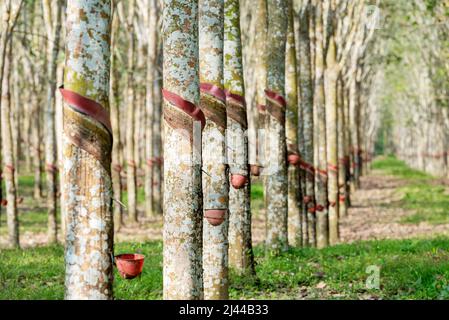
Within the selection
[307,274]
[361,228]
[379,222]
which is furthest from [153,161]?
[307,274]

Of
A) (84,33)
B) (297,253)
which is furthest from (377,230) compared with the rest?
(84,33)

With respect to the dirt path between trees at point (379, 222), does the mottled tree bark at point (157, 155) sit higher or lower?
→ higher

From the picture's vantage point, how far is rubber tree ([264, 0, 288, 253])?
9320 millimetres

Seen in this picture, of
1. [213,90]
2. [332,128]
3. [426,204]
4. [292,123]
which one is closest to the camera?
[213,90]

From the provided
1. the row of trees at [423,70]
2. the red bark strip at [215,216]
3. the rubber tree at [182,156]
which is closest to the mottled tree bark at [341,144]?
the row of trees at [423,70]

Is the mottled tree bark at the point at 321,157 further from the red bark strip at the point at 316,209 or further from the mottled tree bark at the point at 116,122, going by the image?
the mottled tree bark at the point at 116,122

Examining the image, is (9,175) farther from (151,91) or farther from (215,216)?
(215,216)

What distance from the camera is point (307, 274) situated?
28.2 ft

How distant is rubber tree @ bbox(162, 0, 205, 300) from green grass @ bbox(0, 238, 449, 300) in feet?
8.16

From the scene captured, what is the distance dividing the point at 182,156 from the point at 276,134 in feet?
15.2

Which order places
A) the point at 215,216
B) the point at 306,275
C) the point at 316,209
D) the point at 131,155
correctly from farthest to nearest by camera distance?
the point at 131,155
the point at 316,209
the point at 306,275
the point at 215,216

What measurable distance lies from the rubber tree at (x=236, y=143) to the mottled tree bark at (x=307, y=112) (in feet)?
13.2

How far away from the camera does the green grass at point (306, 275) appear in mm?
7594
